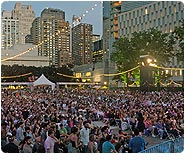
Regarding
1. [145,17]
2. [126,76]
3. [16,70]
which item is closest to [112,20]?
[145,17]

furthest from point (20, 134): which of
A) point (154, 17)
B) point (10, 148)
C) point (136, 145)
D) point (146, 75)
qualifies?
point (154, 17)

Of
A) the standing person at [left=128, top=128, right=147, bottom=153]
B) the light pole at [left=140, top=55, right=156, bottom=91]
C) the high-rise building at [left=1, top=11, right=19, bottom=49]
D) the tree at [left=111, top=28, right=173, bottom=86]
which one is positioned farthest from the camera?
the tree at [left=111, top=28, right=173, bottom=86]

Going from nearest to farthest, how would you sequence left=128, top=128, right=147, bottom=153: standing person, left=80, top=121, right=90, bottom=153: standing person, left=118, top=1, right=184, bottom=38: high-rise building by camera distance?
left=128, top=128, right=147, bottom=153: standing person → left=80, top=121, right=90, bottom=153: standing person → left=118, top=1, right=184, bottom=38: high-rise building

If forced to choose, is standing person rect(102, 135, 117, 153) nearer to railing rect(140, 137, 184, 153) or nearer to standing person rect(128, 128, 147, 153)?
standing person rect(128, 128, 147, 153)

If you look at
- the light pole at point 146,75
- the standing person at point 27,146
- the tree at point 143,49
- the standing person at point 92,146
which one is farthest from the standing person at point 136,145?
the tree at point 143,49

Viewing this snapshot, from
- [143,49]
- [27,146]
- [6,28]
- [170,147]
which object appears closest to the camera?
[27,146]

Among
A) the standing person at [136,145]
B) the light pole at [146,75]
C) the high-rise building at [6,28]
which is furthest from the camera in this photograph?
the light pole at [146,75]

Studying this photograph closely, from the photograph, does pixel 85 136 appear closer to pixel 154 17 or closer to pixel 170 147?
pixel 170 147

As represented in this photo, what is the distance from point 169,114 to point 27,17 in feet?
14.9

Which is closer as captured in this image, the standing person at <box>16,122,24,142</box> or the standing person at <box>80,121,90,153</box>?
the standing person at <box>80,121,90,153</box>

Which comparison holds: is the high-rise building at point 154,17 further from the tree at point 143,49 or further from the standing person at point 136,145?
the standing person at point 136,145

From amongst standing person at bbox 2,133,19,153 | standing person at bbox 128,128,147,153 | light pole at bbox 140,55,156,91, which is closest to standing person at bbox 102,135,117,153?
standing person at bbox 128,128,147,153
